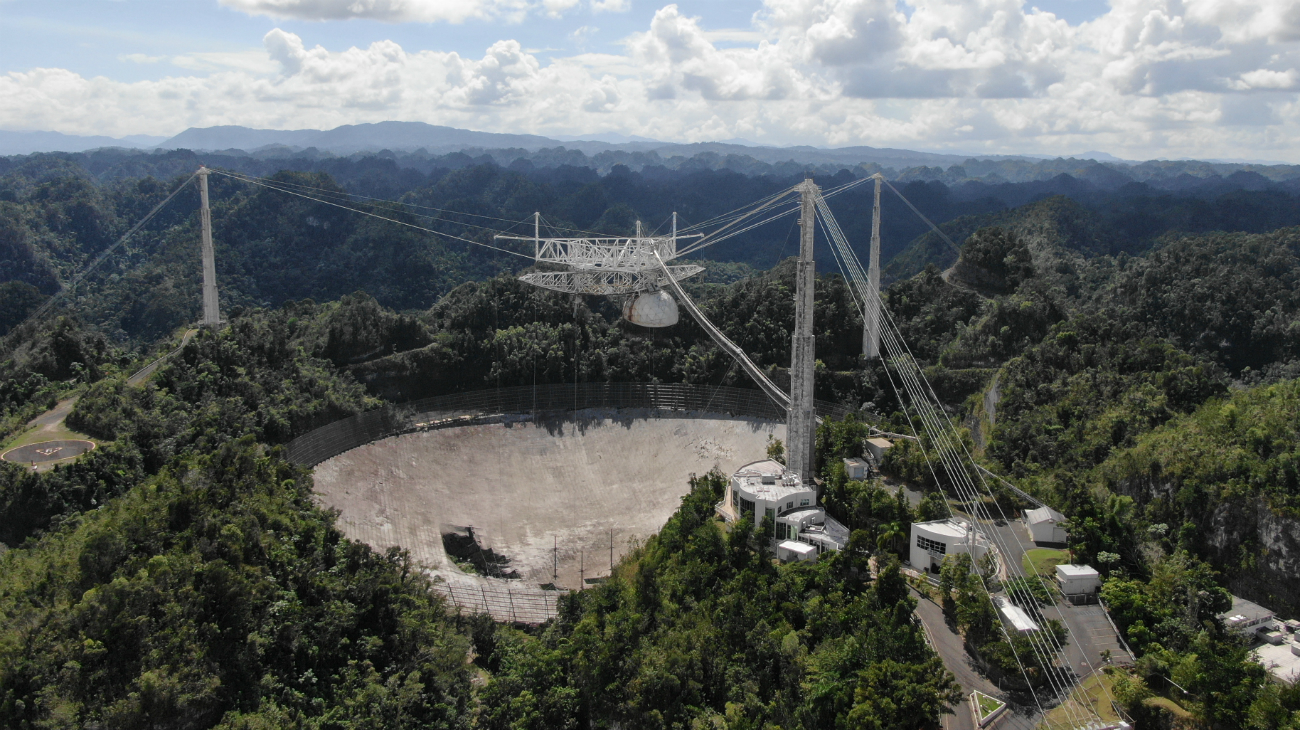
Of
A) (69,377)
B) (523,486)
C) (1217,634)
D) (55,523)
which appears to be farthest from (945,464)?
(69,377)

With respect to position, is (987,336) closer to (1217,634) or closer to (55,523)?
(1217,634)

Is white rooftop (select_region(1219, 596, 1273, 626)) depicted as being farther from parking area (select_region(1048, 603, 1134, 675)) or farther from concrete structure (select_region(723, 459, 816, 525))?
concrete structure (select_region(723, 459, 816, 525))

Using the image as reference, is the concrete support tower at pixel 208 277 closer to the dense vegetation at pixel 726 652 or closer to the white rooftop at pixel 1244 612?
the dense vegetation at pixel 726 652

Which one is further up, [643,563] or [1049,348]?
[1049,348]

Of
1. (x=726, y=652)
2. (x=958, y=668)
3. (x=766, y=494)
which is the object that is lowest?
(x=726, y=652)

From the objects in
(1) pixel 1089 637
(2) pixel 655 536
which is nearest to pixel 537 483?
(2) pixel 655 536

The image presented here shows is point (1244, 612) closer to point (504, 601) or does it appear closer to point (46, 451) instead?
point (504, 601)
